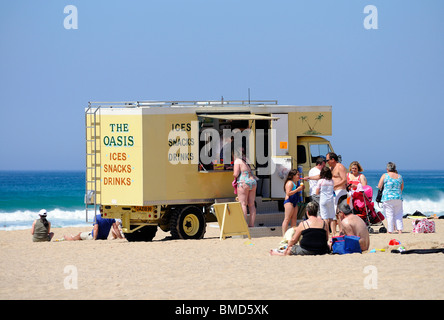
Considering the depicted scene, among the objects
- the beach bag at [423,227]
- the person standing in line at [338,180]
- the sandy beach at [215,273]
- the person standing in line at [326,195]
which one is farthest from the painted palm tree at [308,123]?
the sandy beach at [215,273]

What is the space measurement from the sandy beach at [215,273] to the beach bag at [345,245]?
0.78 feet

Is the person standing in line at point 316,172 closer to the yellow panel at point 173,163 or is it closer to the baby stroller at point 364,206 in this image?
the baby stroller at point 364,206

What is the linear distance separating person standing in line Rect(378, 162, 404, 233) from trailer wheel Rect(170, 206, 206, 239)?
3631 millimetres

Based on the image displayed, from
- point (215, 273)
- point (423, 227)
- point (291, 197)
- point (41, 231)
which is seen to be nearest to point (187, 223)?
point (291, 197)

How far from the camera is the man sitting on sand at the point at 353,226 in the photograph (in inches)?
531

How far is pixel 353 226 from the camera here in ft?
44.6

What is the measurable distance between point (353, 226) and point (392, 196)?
3660 mm
